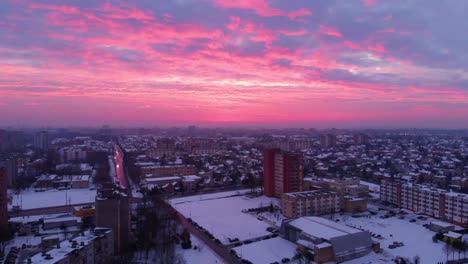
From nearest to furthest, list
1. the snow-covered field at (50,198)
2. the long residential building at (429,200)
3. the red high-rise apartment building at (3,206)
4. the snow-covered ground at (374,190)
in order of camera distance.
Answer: the red high-rise apartment building at (3,206) → the long residential building at (429,200) → the snow-covered field at (50,198) → the snow-covered ground at (374,190)

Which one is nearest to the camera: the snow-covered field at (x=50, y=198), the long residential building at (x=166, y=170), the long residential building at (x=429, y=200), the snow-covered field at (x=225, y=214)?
the snow-covered field at (x=225, y=214)

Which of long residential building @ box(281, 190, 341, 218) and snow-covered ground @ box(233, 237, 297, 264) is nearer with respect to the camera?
snow-covered ground @ box(233, 237, 297, 264)

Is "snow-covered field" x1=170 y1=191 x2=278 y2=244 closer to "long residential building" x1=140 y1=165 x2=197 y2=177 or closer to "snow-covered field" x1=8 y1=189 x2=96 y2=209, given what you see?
"snow-covered field" x1=8 y1=189 x2=96 y2=209

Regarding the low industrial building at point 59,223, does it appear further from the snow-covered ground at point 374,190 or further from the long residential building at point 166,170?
the snow-covered ground at point 374,190

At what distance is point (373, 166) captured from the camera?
16.9 meters

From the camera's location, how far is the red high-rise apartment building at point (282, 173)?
1055 centimetres

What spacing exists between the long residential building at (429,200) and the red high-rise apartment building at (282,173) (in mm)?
2422

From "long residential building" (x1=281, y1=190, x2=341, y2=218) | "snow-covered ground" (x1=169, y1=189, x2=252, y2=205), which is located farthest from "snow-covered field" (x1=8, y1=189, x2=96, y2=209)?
"long residential building" (x1=281, y1=190, x2=341, y2=218)

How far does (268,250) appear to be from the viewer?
20.5 feet

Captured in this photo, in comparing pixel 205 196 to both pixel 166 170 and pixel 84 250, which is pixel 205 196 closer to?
pixel 166 170

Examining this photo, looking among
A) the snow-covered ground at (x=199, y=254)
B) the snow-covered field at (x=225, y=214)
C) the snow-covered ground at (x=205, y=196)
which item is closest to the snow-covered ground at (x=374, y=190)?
the snow-covered field at (x=225, y=214)

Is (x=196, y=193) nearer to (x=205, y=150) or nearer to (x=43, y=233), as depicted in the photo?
(x=43, y=233)

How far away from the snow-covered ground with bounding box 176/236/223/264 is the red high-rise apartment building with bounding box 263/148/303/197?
4498mm

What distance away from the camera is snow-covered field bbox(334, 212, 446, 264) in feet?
19.2
